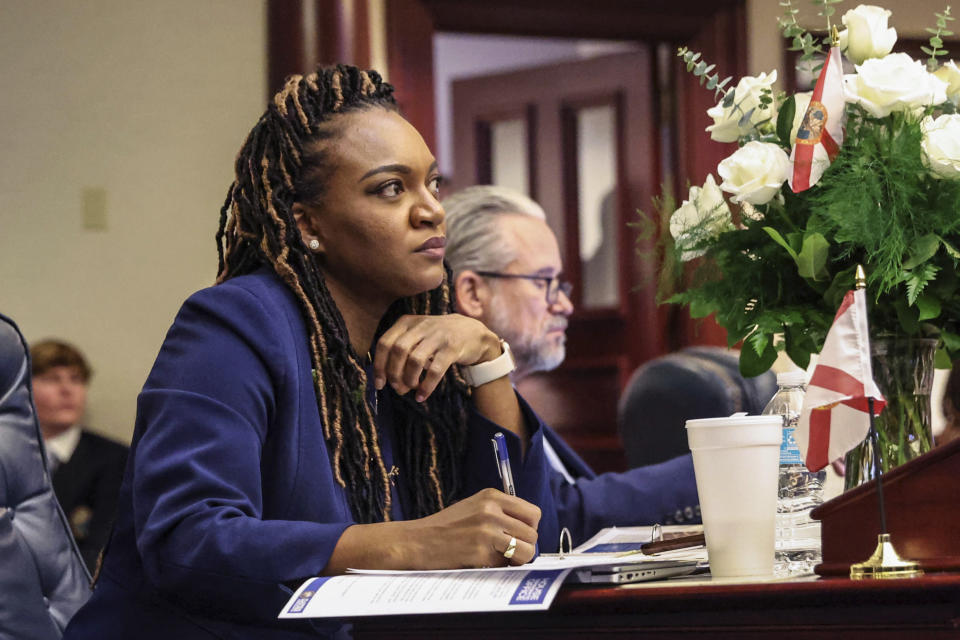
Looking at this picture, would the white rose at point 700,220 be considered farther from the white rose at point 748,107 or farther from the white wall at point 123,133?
the white wall at point 123,133

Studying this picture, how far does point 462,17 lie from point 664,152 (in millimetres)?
912

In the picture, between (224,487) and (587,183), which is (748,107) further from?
(587,183)

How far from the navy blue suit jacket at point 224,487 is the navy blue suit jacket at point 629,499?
430mm

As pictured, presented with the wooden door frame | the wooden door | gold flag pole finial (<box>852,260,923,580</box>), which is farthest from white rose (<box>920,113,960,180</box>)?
the wooden door

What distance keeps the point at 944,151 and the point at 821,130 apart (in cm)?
13

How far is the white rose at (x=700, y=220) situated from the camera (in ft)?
4.43

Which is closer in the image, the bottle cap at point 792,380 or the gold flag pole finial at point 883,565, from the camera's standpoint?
the gold flag pole finial at point 883,565

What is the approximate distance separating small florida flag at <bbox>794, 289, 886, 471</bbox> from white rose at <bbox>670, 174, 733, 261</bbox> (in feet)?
1.15

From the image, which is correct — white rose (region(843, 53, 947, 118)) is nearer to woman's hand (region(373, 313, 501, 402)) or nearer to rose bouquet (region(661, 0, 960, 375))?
rose bouquet (region(661, 0, 960, 375))

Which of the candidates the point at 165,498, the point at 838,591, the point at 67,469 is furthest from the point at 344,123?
the point at 67,469

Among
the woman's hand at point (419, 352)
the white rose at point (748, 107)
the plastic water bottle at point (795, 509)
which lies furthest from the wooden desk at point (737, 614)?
the white rose at point (748, 107)

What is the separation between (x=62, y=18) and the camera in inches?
147

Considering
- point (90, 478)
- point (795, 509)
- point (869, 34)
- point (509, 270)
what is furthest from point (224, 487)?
point (90, 478)

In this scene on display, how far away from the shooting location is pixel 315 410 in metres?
1.40
